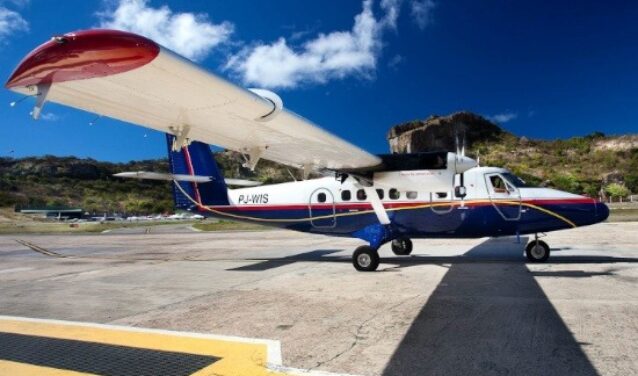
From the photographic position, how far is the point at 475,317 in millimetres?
6234

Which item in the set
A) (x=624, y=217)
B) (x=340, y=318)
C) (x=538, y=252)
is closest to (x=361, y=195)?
(x=538, y=252)

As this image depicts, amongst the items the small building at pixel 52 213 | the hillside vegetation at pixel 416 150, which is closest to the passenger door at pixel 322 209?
the hillside vegetation at pixel 416 150

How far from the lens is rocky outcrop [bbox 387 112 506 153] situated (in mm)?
121812

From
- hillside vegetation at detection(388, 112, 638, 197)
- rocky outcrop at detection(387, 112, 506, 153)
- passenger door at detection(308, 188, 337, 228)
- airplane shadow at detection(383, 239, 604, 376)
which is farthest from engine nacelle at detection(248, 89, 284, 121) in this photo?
rocky outcrop at detection(387, 112, 506, 153)

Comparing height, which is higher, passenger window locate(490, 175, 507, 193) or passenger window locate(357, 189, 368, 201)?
passenger window locate(490, 175, 507, 193)

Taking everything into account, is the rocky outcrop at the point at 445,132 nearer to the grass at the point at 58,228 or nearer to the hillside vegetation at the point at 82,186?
the hillside vegetation at the point at 82,186

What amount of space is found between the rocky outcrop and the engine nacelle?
385 feet

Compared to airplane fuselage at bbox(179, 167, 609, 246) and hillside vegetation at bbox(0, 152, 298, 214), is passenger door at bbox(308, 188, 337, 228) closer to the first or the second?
airplane fuselage at bbox(179, 167, 609, 246)

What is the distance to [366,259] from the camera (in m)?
11.4

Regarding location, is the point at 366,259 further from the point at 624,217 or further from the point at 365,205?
the point at 624,217

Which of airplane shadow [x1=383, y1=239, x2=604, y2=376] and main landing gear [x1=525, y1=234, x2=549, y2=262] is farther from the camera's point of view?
main landing gear [x1=525, y1=234, x2=549, y2=262]

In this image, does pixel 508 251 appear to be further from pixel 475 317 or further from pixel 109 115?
pixel 109 115

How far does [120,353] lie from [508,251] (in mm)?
12947

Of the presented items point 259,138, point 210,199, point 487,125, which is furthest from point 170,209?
point 259,138
